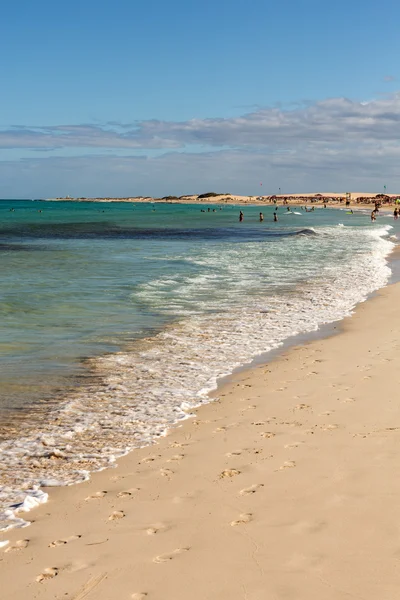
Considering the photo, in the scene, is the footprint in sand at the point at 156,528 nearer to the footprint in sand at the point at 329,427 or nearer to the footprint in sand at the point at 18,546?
the footprint in sand at the point at 18,546

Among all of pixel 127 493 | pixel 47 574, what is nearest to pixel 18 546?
pixel 47 574

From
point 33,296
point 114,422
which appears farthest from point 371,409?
point 33,296

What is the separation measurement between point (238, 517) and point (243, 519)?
6cm

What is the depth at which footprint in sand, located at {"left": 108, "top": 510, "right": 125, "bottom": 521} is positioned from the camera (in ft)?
18.2

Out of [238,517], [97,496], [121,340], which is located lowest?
[97,496]

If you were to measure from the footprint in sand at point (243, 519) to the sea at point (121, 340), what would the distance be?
1867mm

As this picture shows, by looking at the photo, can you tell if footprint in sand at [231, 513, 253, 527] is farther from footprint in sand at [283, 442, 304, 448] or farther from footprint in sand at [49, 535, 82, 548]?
footprint in sand at [283, 442, 304, 448]

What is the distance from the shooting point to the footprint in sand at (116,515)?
5.54 m

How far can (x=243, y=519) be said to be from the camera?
5.34 m

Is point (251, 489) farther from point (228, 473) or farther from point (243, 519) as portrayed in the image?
point (243, 519)

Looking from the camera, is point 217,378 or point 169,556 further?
point 217,378

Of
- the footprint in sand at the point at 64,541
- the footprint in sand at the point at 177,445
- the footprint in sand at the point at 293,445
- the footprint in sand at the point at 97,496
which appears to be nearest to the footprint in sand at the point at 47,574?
the footprint in sand at the point at 64,541

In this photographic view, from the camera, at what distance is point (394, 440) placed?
7.03m

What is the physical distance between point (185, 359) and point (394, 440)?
544cm
